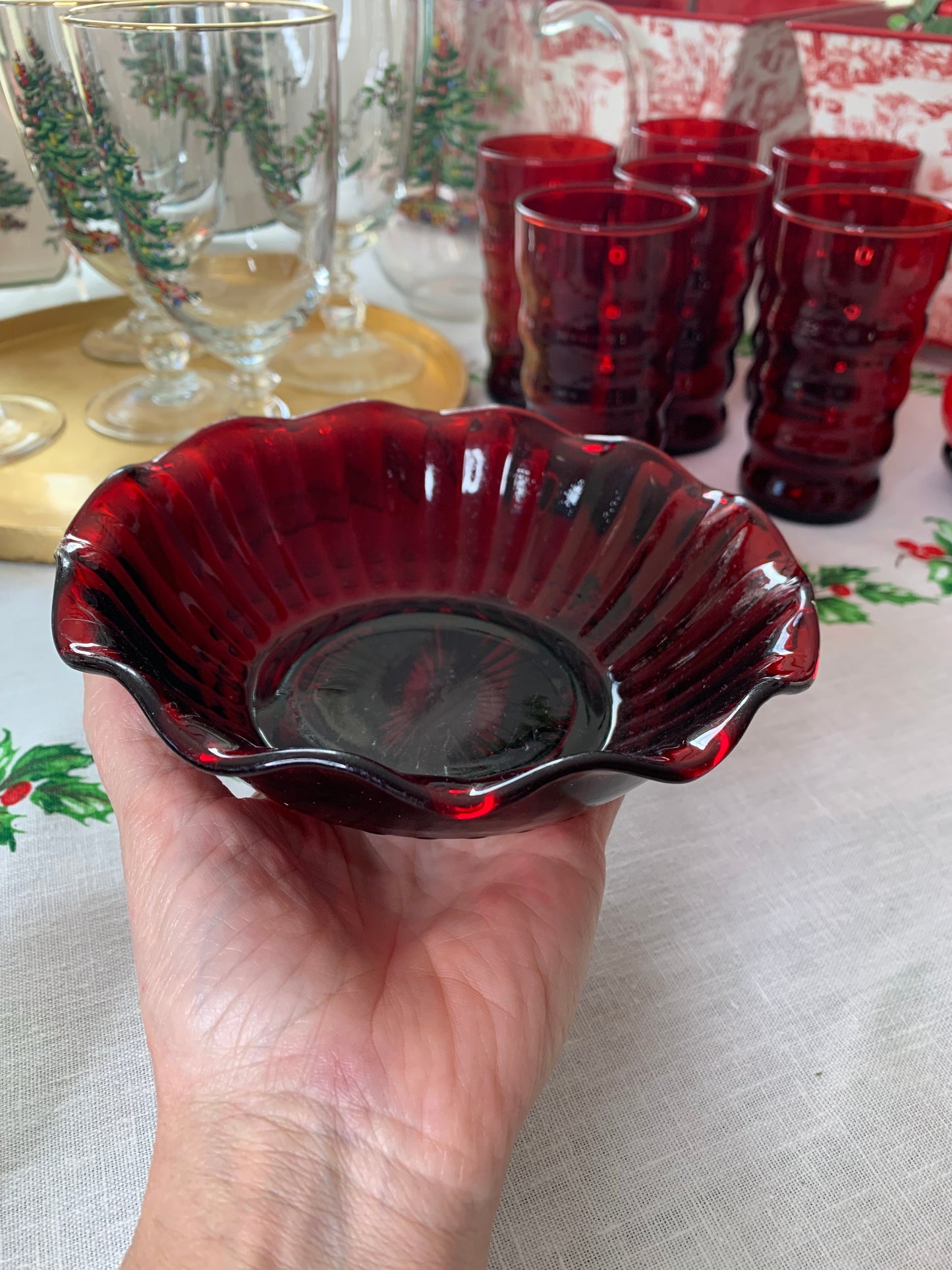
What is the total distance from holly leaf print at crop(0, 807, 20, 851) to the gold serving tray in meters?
0.16

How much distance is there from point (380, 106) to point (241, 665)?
17.0 inches

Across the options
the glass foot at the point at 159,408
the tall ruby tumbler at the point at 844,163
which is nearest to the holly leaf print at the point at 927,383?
the tall ruby tumbler at the point at 844,163

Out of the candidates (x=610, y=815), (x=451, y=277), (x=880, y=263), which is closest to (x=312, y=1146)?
(x=610, y=815)

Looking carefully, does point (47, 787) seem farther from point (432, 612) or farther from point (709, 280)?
point (709, 280)

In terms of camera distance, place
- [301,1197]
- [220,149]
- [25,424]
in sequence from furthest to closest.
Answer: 1. [25,424]
2. [220,149]
3. [301,1197]

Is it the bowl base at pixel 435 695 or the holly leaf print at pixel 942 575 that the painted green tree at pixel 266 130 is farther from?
the holly leaf print at pixel 942 575

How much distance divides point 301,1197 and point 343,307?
1.95 feet

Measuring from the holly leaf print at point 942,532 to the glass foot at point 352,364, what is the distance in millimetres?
329

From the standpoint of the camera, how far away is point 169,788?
1.00 ft

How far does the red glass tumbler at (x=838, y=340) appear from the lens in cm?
45

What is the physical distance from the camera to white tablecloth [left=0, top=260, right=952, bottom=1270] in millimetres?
249

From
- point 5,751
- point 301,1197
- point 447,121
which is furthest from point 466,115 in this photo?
point 301,1197

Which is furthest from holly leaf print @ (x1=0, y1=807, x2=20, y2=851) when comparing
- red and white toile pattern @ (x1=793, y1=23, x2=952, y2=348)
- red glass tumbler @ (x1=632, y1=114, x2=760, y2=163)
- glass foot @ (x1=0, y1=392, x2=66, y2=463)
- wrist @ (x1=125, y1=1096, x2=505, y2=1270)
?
red and white toile pattern @ (x1=793, y1=23, x2=952, y2=348)

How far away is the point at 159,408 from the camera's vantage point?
0.59 meters
